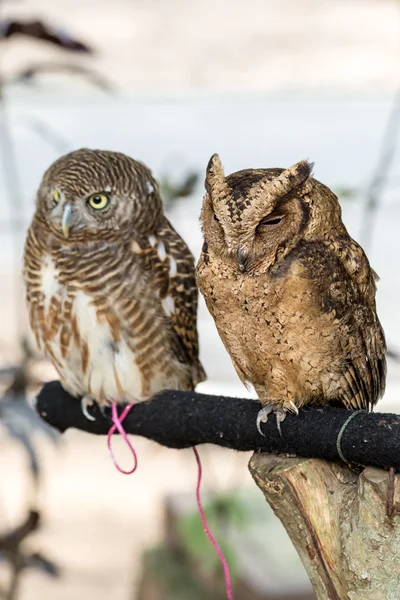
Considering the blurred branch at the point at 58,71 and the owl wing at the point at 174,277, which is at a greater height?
the blurred branch at the point at 58,71

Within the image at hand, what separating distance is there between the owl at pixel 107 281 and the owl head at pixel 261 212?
459 mm

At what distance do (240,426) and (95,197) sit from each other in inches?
21.7

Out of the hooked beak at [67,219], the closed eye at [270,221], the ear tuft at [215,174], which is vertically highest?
the ear tuft at [215,174]

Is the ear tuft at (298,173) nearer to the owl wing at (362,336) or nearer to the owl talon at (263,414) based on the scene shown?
the owl wing at (362,336)

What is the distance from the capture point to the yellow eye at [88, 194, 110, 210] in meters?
1.74

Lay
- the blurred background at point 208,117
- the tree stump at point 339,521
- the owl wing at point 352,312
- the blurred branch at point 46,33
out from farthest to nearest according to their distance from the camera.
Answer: the blurred background at point 208,117
the blurred branch at point 46,33
the owl wing at point 352,312
the tree stump at point 339,521

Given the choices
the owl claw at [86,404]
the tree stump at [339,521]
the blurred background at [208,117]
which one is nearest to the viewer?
the tree stump at [339,521]

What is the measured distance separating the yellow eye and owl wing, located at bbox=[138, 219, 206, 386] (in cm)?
11

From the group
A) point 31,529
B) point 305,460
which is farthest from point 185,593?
point 305,460

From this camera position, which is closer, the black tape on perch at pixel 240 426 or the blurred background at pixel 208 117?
the black tape on perch at pixel 240 426

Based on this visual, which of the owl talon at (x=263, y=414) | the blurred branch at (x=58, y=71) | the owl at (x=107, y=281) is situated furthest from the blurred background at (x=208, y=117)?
the owl talon at (x=263, y=414)

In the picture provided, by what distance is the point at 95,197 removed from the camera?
1.75m

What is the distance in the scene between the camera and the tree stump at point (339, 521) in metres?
1.16

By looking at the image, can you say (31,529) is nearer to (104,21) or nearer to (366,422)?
(366,422)
